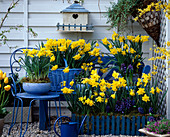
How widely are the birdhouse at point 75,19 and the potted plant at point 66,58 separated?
18.8 inches

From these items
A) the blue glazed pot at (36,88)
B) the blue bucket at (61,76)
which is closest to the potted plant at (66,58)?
the blue bucket at (61,76)

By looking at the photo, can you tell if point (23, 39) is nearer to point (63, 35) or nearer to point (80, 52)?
point (63, 35)

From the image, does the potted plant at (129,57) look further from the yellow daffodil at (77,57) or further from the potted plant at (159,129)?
the potted plant at (159,129)

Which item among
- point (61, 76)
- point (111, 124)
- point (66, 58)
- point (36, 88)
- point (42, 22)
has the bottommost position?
point (111, 124)

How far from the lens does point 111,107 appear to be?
3.23 m

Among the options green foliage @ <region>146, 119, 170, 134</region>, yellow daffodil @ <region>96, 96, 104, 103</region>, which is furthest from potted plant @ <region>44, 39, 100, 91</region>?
green foliage @ <region>146, 119, 170, 134</region>

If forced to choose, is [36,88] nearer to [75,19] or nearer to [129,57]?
[129,57]

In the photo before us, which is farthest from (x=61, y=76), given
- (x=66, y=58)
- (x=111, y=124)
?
(x=111, y=124)

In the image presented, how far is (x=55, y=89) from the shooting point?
338 cm

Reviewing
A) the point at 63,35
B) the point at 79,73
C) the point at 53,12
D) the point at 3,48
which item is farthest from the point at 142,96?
the point at 3,48

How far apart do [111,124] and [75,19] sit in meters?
1.60

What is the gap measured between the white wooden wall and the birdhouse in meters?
0.19

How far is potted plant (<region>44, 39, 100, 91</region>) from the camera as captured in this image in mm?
3311

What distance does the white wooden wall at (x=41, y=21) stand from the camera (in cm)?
407
